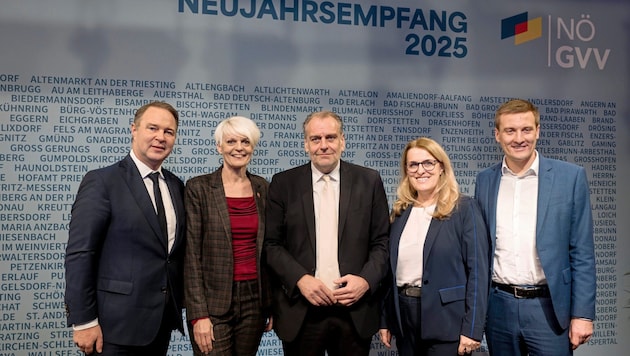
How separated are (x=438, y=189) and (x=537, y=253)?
0.54 metres

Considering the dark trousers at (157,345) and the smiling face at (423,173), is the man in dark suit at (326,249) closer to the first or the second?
the smiling face at (423,173)

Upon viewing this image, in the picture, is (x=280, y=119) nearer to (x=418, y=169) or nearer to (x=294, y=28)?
(x=294, y=28)

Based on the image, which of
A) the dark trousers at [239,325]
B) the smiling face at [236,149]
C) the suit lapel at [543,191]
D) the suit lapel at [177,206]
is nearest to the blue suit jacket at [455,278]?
the suit lapel at [543,191]

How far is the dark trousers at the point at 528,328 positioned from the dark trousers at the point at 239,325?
1128mm

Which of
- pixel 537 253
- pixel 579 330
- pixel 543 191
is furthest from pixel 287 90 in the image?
pixel 579 330

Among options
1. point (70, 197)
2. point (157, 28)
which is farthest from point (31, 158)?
point (157, 28)

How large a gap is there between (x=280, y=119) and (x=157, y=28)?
37.0 inches

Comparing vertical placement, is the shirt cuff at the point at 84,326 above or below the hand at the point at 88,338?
above

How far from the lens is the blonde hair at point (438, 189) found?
2402 mm

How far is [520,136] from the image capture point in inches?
99.8

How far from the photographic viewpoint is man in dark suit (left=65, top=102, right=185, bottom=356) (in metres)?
2.17

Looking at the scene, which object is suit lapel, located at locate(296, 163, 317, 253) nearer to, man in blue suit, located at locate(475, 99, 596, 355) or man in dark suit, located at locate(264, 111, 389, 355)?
man in dark suit, located at locate(264, 111, 389, 355)

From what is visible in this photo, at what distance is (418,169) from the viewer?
2.46m

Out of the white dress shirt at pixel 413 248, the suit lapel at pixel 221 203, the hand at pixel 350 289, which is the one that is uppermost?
the suit lapel at pixel 221 203
